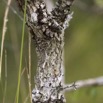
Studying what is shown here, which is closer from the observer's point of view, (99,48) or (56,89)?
(56,89)

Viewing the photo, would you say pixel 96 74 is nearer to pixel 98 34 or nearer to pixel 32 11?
pixel 98 34

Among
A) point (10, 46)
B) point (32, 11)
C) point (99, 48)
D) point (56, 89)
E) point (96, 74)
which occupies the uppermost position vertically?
point (99, 48)

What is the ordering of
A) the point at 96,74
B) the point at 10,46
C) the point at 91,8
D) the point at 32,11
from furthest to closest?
the point at 96,74 < the point at 91,8 < the point at 10,46 < the point at 32,11

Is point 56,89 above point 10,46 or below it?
below

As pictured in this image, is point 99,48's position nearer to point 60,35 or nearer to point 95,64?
point 95,64

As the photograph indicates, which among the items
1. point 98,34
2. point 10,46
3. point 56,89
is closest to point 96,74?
point 98,34

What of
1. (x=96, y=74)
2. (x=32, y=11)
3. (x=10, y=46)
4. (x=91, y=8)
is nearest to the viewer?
(x=32, y=11)
